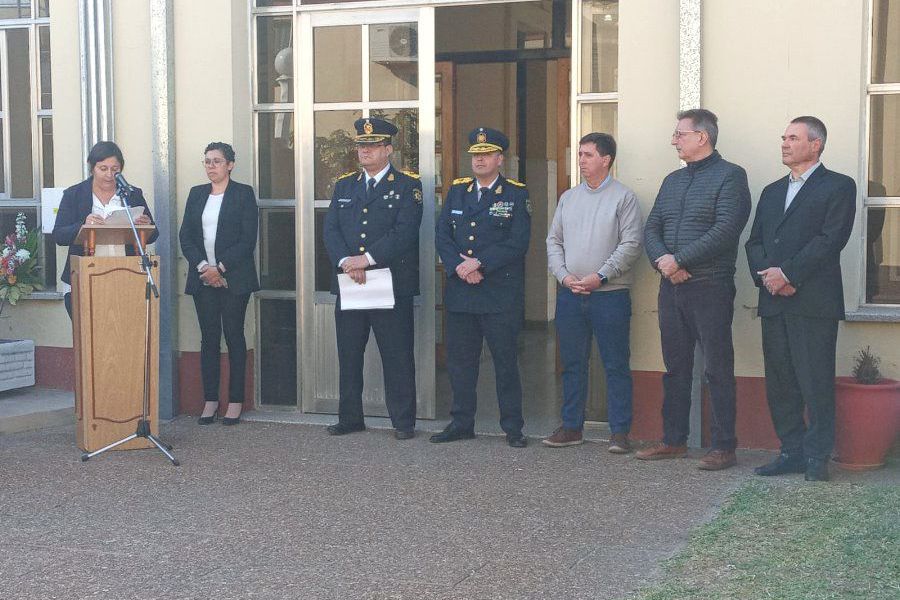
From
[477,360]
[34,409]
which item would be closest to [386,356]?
[477,360]

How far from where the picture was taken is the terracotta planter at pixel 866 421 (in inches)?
232

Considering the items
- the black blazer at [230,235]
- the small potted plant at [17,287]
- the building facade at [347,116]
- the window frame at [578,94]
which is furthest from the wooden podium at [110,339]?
the window frame at [578,94]

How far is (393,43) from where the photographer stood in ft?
24.1

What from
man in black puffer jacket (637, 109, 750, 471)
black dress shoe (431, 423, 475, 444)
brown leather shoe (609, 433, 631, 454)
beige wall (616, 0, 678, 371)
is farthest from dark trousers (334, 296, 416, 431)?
man in black puffer jacket (637, 109, 750, 471)

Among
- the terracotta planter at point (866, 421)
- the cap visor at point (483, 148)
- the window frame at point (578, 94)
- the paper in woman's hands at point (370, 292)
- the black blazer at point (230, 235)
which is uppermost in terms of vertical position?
the window frame at point (578, 94)

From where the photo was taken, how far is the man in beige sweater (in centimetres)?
643

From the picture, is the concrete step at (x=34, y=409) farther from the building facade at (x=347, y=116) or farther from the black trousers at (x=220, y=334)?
the black trousers at (x=220, y=334)

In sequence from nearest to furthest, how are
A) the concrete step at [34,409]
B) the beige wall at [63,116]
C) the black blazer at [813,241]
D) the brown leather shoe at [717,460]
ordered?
the black blazer at [813,241]
the brown leather shoe at [717,460]
the concrete step at [34,409]
the beige wall at [63,116]

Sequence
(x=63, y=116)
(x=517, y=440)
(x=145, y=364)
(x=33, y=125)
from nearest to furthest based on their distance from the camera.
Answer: (x=145, y=364) → (x=517, y=440) → (x=63, y=116) → (x=33, y=125)

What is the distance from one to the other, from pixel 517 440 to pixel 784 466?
1.47 m

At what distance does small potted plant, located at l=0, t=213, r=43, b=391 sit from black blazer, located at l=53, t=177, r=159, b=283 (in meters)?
0.88

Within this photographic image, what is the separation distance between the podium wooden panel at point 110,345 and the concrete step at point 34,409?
793 mm

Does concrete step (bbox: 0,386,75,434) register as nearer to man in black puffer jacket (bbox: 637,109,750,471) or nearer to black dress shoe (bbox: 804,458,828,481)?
man in black puffer jacket (bbox: 637,109,750,471)

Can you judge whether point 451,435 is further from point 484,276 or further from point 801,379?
point 801,379
